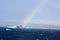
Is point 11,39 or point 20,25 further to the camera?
point 20,25

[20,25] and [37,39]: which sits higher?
[20,25]

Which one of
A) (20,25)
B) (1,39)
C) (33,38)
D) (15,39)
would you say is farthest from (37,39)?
(20,25)

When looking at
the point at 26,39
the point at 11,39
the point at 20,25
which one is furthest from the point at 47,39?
the point at 20,25

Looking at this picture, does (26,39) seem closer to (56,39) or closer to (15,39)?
(15,39)

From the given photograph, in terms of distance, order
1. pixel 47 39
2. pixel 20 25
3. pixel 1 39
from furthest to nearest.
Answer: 1. pixel 20 25
2. pixel 47 39
3. pixel 1 39

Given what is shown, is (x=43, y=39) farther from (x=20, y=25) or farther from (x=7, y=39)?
(x=20, y=25)

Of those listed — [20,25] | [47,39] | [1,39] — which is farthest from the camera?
[20,25]

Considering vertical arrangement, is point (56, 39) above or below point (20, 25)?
below

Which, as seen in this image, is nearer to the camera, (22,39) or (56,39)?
(22,39)
